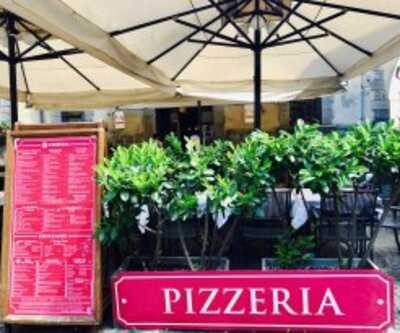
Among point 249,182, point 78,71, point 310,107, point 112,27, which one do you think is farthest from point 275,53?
point 310,107

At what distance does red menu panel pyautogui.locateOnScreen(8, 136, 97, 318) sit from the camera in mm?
3600

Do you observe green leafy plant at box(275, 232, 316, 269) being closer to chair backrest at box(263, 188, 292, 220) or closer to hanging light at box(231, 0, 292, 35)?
chair backrest at box(263, 188, 292, 220)

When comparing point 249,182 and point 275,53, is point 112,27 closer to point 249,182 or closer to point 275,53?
point 249,182

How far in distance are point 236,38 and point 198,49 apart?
0.74 m

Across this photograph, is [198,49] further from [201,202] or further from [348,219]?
[201,202]

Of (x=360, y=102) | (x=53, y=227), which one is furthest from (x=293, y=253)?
(x=360, y=102)

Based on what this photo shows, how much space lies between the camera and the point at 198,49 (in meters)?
6.16

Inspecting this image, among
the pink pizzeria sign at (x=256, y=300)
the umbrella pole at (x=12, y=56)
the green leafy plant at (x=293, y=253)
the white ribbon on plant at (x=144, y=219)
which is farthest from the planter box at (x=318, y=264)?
the umbrella pole at (x=12, y=56)

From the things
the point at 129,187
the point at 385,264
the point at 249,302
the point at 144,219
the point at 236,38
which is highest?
the point at 236,38

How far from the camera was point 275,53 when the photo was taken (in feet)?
21.3

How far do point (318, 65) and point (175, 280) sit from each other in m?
4.32

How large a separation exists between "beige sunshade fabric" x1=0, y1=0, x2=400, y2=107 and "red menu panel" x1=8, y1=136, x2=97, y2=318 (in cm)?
81

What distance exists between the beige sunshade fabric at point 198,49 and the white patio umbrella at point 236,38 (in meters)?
0.01

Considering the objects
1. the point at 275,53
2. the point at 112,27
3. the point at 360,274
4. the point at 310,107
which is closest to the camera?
the point at 360,274
